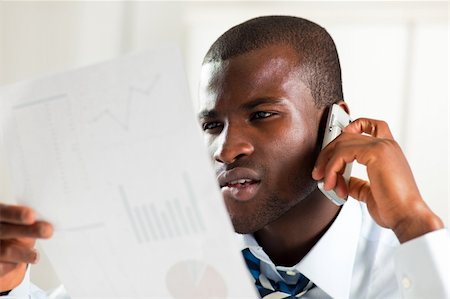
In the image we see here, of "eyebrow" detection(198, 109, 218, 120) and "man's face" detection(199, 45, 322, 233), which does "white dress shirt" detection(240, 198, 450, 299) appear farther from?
"eyebrow" detection(198, 109, 218, 120)

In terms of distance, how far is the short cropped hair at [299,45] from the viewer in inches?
46.8

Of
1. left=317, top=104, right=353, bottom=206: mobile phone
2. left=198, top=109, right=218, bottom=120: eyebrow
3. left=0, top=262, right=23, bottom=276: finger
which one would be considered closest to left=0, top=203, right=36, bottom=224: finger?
left=0, top=262, right=23, bottom=276: finger

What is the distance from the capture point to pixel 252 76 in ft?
3.71

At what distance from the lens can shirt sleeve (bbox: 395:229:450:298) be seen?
954 millimetres

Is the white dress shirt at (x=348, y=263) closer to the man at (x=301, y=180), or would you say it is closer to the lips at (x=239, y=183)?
the man at (x=301, y=180)

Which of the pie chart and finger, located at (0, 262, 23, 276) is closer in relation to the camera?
the pie chart

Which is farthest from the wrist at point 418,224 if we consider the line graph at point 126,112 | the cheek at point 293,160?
the line graph at point 126,112

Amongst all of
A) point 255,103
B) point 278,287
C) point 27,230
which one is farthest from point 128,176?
point 278,287

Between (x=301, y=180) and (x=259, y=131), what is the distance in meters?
0.13

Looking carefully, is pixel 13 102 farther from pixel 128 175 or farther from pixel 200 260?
pixel 200 260

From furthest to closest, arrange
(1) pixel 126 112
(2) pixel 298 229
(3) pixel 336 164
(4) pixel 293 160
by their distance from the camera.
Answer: (2) pixel 298 229 → (4) pixel 293 160 → (3) pixel 336 164 → (1) pixel 126 112

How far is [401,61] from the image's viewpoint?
6.55 ft

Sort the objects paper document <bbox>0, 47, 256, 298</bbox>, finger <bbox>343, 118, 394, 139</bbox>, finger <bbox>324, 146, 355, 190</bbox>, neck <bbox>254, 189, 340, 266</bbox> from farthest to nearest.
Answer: neck <bbox>254, 189, 340, 266</bbox>, finger <bbox>343, 118, 394, 139</bbox>, finger <bbox>324, 146, 355, 190</bbox>, paper document <bbox>0, 47, 256, 298</bbox>

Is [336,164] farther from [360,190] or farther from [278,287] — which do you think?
[278,287]
